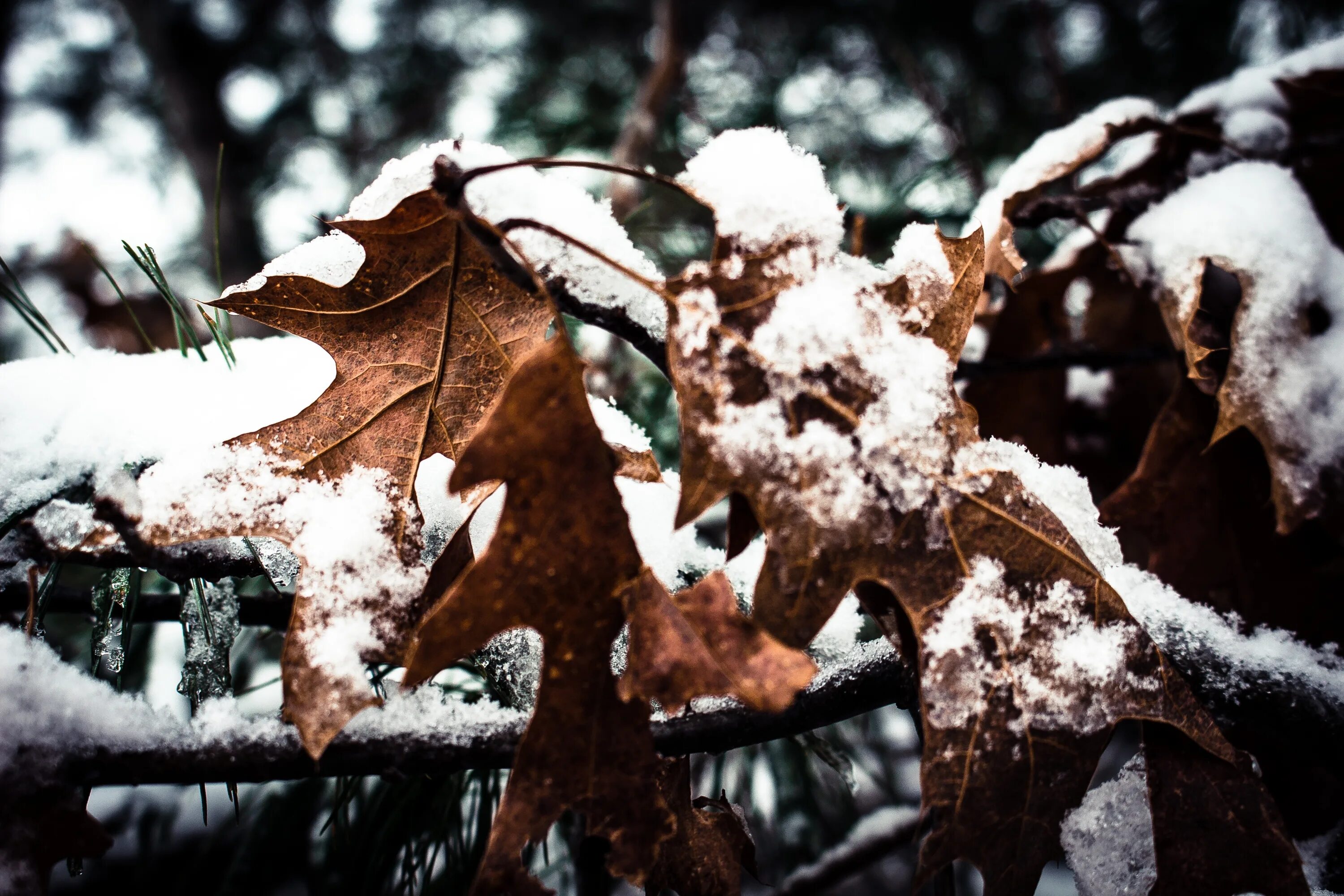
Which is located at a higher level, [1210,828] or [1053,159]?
[1053,159]

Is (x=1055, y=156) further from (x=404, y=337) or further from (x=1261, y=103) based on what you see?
(x=404, y=337)

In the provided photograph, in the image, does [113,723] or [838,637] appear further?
[838,637]

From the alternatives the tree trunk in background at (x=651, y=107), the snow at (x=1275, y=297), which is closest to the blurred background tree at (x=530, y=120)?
the tree trunk in background at (x=651, y=107)

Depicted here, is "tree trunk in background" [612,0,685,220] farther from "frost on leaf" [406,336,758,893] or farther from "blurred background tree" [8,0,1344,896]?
"frost on leaf" [406,336,758,893]

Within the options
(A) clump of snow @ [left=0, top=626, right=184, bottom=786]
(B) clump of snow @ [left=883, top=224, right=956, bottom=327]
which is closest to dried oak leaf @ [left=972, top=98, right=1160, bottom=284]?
(B) clump of snow @ [left=883, top=224, right=956, bottom=327]

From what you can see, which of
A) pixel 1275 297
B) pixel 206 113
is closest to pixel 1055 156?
pixel 1275 297

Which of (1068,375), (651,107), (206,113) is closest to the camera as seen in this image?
(1068,375)

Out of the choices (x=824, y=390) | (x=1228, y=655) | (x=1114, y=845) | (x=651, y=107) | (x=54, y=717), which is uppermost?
(x=651, y=107)

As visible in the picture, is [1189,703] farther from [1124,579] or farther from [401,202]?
[401,202]
